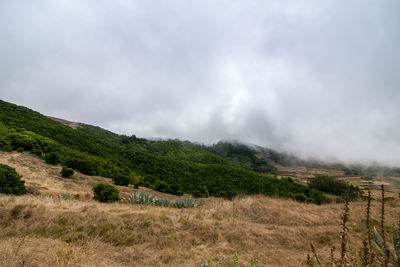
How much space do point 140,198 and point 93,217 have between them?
379cm

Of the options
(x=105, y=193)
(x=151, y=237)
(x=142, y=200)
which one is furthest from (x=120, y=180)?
(x=151, y=237)

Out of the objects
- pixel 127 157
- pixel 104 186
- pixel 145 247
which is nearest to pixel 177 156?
pixel 127 157

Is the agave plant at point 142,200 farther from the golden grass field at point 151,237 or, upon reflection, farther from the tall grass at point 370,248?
the tall grass at point 370,248

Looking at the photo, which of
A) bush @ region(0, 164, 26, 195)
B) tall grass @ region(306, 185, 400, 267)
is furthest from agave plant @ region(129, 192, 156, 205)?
tall grass @ region(306, 185, 400, 267)

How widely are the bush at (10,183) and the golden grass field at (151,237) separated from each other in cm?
229

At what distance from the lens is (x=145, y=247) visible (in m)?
4.88

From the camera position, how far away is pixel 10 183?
8.29 meters

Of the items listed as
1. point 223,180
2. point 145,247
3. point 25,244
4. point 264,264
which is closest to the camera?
point 25,244

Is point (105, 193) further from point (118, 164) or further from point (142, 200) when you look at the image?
point (118, 164)

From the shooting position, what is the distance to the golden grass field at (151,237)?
13.1ft

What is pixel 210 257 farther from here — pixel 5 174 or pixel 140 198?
pixel 5 174

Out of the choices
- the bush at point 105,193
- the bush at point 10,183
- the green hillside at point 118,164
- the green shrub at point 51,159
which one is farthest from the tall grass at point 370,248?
the green shrub at point 51,159

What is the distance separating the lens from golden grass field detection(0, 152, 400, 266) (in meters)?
3.98

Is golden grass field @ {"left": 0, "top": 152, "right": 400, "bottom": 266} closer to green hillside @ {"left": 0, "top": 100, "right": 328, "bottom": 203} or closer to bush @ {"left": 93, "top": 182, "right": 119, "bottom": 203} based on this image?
bush @ {"left": 93, "top": 182, "right": 119, "bottom": 203}
